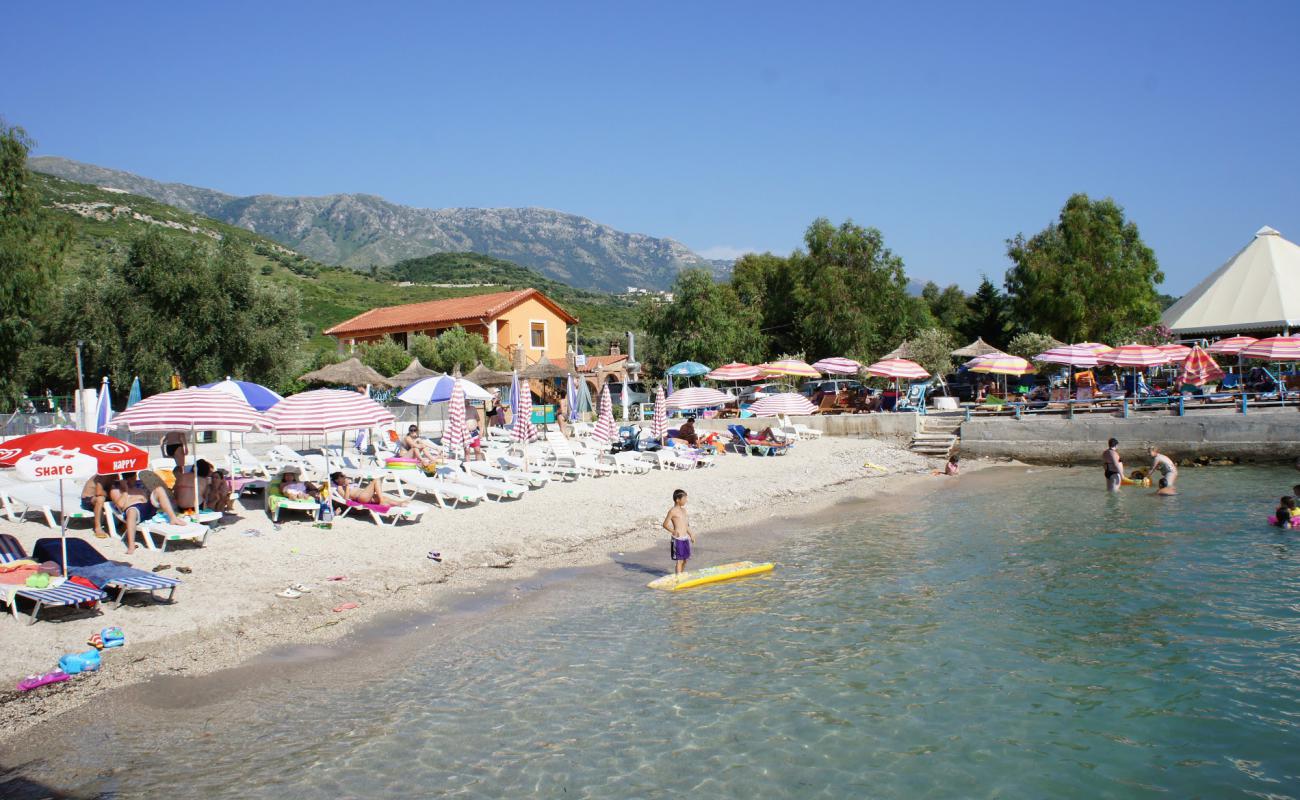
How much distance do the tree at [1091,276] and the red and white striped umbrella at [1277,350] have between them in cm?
1454

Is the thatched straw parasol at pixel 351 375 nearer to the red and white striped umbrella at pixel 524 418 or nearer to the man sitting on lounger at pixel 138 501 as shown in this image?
the red and white striped umbrella at pixel 524 418

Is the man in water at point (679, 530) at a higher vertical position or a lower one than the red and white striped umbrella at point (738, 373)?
lower

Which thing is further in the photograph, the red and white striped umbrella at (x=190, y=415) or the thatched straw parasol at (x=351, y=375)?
the thatched straw parasol at (x=351, y=375)

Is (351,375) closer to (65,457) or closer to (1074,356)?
(65,457)

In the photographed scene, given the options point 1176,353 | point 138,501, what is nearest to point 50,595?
point 138,501

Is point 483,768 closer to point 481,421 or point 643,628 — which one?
point 643,628

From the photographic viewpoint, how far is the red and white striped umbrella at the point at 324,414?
13016 mm

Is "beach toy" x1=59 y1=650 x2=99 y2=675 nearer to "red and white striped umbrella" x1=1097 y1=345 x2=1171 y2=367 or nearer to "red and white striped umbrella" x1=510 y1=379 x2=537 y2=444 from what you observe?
"red and white striped umbrella" x1=510 y1=379 x2=537 y2=444

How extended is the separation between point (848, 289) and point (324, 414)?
108 feet

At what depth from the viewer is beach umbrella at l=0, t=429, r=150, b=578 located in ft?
29.4

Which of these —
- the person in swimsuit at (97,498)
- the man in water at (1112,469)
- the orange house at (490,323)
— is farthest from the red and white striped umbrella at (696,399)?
the orange house at (490,323)

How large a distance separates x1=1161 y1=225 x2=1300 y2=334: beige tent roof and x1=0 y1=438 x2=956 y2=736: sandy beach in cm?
2937

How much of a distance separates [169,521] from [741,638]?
7.71 metres

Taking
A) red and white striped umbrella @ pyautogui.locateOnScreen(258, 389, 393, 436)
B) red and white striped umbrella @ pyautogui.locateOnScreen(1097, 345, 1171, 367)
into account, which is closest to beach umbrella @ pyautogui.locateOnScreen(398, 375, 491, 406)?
red and white striped umbrella @ pyautogui.locateOnScreen(258, 389, 393, 436)
